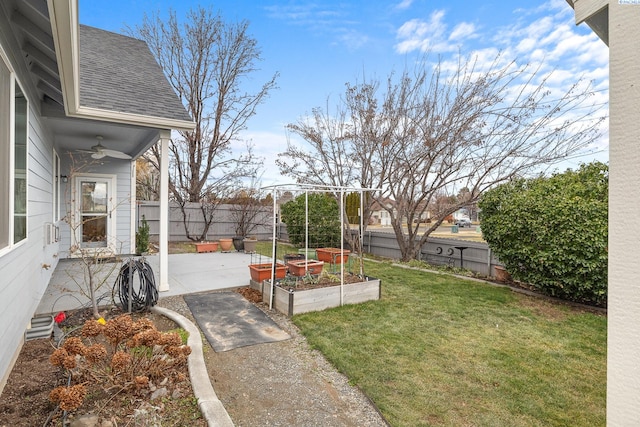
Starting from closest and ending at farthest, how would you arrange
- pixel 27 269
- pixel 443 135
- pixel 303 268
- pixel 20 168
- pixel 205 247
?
pixel 20 168
pixel 27 269
pixel 303 268
pixel 443 135
pixel 205 247

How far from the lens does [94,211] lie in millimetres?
8367

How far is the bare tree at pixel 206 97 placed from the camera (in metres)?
14.1

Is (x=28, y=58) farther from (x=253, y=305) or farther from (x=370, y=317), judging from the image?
(x=370, y=317)

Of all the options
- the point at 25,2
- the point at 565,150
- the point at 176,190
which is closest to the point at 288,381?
the point at 25,2

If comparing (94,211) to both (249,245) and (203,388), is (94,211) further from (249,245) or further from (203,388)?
(203,388)

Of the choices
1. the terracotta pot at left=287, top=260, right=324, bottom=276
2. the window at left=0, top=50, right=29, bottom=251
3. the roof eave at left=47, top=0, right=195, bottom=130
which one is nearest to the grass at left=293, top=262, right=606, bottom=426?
the terracotta pot at left=287, top=260, right=324, bottom=276

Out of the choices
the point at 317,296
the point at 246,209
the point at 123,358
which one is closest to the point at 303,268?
the point at 317,296

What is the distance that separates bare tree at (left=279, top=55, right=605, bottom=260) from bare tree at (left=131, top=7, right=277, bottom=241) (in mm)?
5008

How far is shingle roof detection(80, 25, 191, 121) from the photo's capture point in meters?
5.25

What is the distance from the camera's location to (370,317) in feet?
15.0

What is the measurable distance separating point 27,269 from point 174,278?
291 centimetres

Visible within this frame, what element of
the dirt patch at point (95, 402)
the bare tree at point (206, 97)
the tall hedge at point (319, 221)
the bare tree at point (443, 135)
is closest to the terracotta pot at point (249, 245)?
the tall hedge at point (319, 221)

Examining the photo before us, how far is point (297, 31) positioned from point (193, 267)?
742 centimetres

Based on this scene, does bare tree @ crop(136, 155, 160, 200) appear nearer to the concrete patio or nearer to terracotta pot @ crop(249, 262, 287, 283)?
the concrete patio
